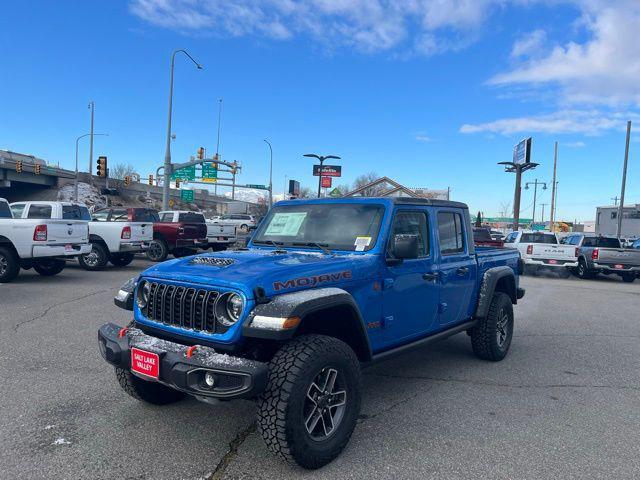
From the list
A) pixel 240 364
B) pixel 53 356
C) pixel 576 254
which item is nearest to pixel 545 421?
pixel 240 364

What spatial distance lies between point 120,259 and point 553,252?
1414cm

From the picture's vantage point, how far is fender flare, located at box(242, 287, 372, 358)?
3.06m

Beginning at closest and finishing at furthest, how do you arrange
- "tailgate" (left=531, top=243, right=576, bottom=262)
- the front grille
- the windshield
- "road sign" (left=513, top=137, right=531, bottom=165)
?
the front grille, the windshield, "tailgate" (left=531, top=243, right=576, bottom=262), "road sign" (left=513, top=137, right=531, bottom=165)

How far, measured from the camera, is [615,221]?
36.5 meters

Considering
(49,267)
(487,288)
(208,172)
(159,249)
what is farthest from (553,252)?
(208,172)

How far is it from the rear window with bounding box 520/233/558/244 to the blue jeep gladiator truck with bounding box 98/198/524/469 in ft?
48.5

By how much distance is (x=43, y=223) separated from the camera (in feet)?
35.8

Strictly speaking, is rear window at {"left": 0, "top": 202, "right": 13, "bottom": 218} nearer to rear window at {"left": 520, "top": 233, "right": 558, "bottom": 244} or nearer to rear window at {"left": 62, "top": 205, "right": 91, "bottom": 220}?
rear window at {"left": 62, "top": 205, "right": 91, "bottom": 220}

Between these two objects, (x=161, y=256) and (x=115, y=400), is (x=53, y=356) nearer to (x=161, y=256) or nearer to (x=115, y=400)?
(x=115, y=400)

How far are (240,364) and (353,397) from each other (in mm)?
929

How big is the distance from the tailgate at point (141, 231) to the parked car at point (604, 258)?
13.8m

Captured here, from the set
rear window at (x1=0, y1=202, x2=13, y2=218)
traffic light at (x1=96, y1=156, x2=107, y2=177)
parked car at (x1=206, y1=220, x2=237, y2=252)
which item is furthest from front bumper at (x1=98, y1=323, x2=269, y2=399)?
traffic light at (x1=96, y1=156, x2=107, y2=177)

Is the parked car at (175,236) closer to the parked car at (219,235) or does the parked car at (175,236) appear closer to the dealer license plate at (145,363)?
the parked car at (219,235)

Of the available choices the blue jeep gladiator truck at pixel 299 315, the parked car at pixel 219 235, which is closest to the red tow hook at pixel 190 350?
the blue jeep gladiator truck at pixel 299 315
